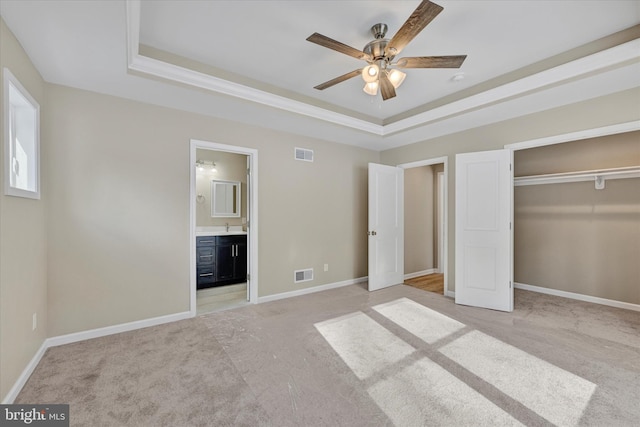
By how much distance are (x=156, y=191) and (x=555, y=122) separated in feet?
15.6

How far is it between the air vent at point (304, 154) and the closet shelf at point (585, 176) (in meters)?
3.37

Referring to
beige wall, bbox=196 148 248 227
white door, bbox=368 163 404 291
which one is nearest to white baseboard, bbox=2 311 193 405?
beige wall, bbox=196 148 248 227

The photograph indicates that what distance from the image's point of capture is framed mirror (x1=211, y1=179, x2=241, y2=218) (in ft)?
17.2

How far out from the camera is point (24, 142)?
2332 mm

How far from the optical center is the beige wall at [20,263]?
176 cm

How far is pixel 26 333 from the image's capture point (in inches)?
82.8

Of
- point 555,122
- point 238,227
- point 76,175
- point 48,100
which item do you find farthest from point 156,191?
point 555,122

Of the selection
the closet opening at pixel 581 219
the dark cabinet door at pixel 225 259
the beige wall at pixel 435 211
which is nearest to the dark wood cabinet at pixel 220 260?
the dark cabinet door at pixel 225 259

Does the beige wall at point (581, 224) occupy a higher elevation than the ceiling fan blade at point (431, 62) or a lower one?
lower

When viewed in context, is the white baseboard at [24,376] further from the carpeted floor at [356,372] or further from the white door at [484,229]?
the white door at [484,229]

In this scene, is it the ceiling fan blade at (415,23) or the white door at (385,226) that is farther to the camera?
the white door at (385,226)

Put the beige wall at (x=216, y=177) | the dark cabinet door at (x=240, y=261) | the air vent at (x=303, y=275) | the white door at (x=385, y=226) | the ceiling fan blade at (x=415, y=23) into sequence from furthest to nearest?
the beige wall at (x=216, y=177)
the dark cabinet door at (x=240, y=261)
the white door at (x=385, y=226)
the air vent at (x=303, y=275)
the ceiling fan blade at (x=415, y=23)

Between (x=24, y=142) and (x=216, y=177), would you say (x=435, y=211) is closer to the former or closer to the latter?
(x=216, y=177)

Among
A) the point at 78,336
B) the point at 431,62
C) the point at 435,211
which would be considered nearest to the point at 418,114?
the point at 431,62
